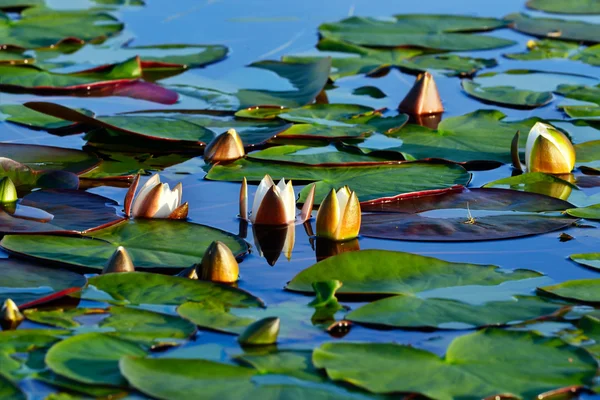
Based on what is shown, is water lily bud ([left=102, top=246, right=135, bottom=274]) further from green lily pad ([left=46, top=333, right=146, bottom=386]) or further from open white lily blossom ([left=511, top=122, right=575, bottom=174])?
open white lily blossom ([left=511, top=122, right=575, bottom=174])

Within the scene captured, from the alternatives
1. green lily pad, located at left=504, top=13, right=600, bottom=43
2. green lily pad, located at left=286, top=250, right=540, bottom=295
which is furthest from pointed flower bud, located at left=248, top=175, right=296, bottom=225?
green lily pad, located at left=504, top=13, right=600, bottom=43

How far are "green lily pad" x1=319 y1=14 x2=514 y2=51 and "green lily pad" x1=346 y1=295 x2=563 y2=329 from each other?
130 inches

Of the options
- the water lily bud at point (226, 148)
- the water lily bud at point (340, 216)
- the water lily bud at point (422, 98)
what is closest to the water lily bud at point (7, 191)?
the water lily bud at point (226, 148)

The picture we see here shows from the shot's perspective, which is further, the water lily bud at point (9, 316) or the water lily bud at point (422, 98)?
the water lily bud at point (422, 98)

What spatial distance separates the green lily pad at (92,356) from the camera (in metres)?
1.89

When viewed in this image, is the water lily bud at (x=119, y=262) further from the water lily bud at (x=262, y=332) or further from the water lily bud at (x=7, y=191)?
the water lily bud at (x=7, y=191)

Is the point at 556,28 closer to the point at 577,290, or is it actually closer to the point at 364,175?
the point at 364,175

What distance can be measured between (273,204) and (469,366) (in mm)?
1028

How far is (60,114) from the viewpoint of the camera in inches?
145

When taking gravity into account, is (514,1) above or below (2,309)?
above

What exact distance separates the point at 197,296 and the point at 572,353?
34.5 inches

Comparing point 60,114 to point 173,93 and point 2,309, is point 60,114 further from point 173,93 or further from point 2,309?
point 2,309

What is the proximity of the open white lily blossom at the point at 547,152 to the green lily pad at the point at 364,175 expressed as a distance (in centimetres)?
27

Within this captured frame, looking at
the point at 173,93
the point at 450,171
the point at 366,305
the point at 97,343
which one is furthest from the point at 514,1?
the point at 97,343
